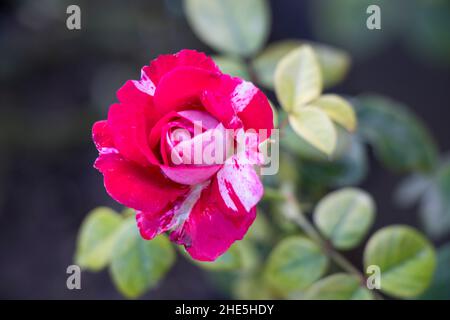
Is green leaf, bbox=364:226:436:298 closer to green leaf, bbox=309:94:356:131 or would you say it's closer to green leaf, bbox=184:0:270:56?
green leaf, bbox=309:94:356:131

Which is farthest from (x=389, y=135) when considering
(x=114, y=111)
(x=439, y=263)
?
Result: (x=114, y=111)

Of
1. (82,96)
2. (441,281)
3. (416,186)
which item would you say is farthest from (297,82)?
(82,96)

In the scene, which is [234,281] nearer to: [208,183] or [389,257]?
[389,257]

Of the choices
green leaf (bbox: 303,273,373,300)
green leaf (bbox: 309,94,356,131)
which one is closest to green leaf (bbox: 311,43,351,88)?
green leaf (bbox: 309,94,356,131)

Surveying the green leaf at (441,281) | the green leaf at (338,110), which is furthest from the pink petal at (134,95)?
the green leaf at (441,281)

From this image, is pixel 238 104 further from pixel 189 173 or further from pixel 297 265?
pixel 297 265

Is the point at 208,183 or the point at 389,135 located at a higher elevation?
the point at 389,135
